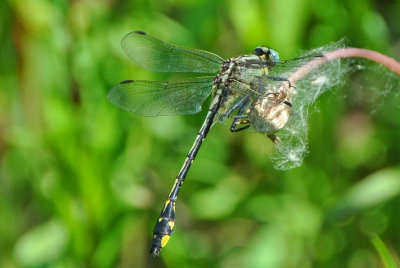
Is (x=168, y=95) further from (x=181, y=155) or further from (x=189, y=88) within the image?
(x=181, y=155)

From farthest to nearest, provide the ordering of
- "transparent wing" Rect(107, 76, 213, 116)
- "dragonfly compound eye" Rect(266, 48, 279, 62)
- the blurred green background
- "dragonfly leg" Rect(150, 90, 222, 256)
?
the blurred green background
"transparent wing" Rect(107, 76, 213, 116)
"dragonfly compound eye" Rect(266, 48, 279, 62)
"dragonfly leg" Rect(150, 90, 222, 256)

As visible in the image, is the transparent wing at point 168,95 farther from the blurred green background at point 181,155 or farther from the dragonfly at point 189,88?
the blurred green background at point 181,155

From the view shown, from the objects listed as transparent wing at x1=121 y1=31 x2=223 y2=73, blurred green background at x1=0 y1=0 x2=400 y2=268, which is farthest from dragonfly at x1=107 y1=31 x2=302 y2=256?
blurred green background at x1=0 y1=0 x2=400 y2=268

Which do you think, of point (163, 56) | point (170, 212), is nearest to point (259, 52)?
point (163, 56)

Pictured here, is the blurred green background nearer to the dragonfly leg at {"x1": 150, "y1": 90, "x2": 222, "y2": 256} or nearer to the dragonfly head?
the dragonfly leg at {"x1": 150, "y1": 90, "x2": 222, "y2": 256}

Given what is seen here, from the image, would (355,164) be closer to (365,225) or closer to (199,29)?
(365,225)
